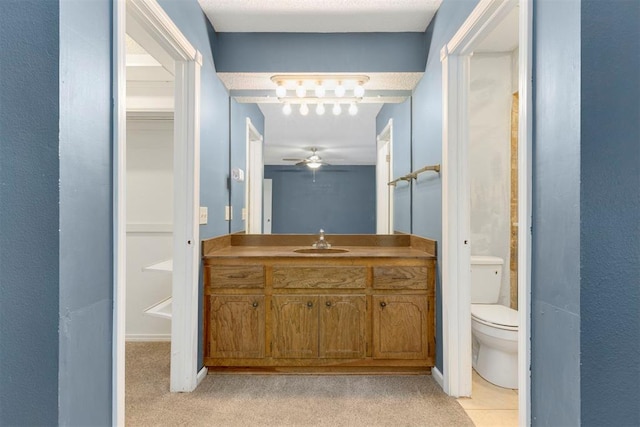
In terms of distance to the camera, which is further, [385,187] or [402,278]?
[385,187]

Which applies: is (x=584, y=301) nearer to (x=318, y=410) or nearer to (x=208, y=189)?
(x=318, y=410)

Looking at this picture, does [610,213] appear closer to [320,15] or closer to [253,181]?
[320,15]

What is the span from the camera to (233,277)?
2.29m

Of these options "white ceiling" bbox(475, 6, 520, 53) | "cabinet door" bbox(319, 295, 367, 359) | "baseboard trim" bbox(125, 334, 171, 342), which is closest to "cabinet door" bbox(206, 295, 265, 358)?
"cabinet door" bbox(319, 295, 367, 359)

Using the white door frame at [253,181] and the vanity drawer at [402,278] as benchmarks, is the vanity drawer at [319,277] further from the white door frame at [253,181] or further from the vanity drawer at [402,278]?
the white door frame at [253,181]

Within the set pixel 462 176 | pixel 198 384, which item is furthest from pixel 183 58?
pixel 198 384

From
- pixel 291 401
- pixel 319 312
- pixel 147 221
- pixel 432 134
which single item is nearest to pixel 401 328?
pixel 319 312

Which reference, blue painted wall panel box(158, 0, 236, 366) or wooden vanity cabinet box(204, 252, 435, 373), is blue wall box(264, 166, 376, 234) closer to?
blue painted wall panel box(158, 0, 236, 366)

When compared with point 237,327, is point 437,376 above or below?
below

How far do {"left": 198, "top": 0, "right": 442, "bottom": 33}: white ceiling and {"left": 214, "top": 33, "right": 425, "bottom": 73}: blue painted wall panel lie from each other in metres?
0.05

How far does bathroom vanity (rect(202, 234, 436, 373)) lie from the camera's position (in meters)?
2.28

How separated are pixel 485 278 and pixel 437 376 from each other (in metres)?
0.84

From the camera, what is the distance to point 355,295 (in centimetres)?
230

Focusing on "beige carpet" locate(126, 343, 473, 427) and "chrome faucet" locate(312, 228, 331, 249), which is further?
"chrome faucet" locate(312, 228, 331, 249)
